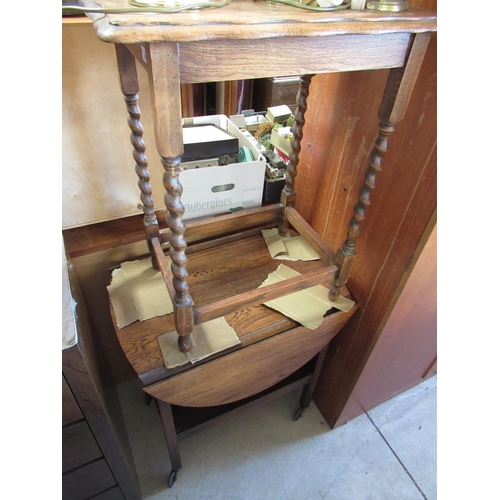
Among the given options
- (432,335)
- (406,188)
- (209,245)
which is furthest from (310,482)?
(406,188)

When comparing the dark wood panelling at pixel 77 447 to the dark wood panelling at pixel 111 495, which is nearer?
the dark wood panelling at pixel 77 447

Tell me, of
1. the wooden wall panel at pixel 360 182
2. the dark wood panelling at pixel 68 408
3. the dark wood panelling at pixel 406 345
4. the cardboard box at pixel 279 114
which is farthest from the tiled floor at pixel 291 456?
the cardboard box at pixel 279 114

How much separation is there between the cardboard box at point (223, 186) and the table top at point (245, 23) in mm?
472

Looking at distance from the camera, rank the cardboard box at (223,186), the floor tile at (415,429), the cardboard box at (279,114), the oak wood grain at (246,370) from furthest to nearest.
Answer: the cardboard box at (279,114) → the floor tile at (415,429) → the cardboard box at (223,186) → the oak wood grain at (246,370)

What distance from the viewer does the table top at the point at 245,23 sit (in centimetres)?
47

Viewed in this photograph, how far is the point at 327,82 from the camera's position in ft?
3.41

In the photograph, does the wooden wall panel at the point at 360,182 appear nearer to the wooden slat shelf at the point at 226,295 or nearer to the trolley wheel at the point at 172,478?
the wooden slat shelf at the point at 226,295

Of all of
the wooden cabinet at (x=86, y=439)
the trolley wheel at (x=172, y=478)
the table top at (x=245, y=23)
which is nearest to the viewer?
the table top at (x=245, y=23)

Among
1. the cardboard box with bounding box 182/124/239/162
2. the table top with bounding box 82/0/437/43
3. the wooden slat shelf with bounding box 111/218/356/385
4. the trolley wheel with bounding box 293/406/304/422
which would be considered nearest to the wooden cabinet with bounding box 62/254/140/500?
the wooden slat shelf with bounding box 111/218/356/385

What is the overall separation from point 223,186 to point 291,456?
1119 millimetres

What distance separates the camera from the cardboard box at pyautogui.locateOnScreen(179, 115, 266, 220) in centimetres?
108

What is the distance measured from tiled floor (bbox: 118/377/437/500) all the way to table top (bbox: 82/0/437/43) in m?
1.46
